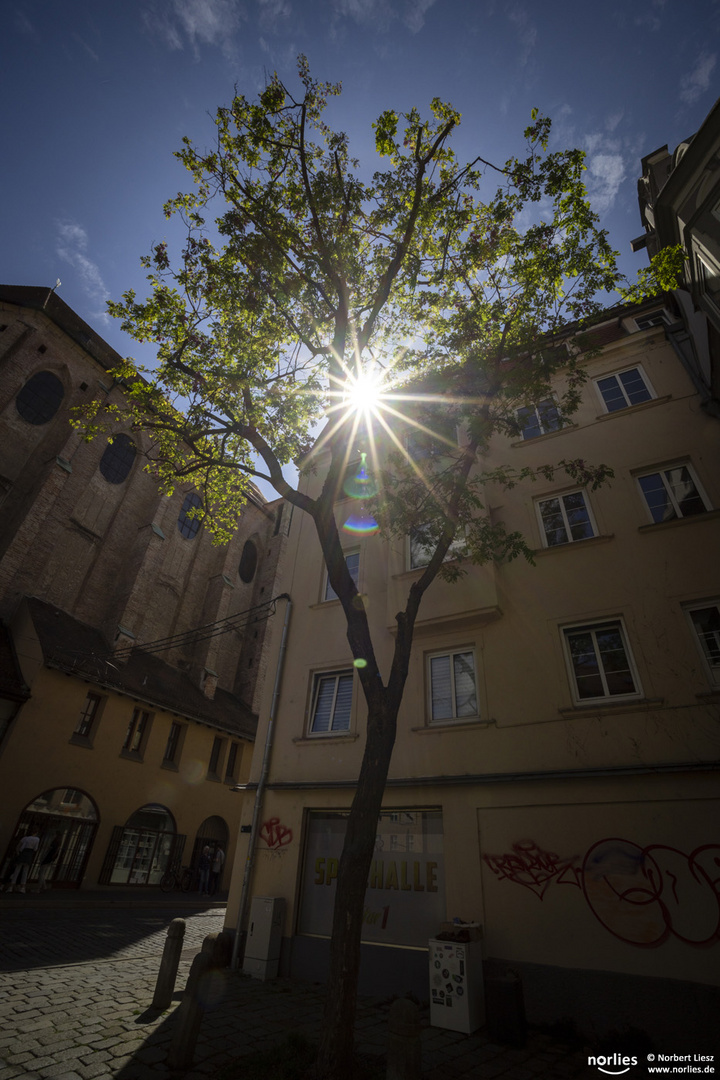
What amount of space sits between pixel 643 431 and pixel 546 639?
5.40 m

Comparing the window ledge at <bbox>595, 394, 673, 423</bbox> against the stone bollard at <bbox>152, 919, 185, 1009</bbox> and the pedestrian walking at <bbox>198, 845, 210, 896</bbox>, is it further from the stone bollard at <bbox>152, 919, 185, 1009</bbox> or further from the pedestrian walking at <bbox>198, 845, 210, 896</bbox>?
the pedestrian walking at <bbox>198, 845, 210, 896</bbox>

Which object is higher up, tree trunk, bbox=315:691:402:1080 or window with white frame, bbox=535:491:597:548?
window with white frame, bbox=535:491:597:548

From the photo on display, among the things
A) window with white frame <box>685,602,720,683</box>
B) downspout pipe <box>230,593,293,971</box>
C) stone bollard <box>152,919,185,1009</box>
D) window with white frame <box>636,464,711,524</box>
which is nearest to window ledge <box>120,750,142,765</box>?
downspout pipe <box>230,593,293,971</box>

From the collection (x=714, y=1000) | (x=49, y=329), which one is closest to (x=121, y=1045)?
(x=714, y=1000)

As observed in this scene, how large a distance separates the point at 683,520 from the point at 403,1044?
903 cm

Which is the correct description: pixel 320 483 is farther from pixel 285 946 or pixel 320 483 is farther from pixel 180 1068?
pixel 180 1068

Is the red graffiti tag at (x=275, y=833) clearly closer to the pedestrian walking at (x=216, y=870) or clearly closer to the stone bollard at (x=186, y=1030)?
the stone bollard at (x=186, y=1030)

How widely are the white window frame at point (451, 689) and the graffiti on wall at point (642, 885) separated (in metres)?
2.46

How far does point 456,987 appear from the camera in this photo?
682cm

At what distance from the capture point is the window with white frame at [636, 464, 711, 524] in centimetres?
962

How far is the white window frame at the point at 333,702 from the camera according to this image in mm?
10953

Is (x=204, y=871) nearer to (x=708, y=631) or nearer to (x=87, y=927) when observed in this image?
(x=87, y=927)

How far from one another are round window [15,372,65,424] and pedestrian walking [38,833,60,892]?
18.6 metres

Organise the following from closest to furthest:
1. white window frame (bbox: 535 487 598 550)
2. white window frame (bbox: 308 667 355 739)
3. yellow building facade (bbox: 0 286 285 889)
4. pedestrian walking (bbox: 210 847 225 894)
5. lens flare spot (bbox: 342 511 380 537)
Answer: white window frame (bbox: 535 487 598 550) → white window frame (bbox: 308 667 355 739) → lens flare spot (bbox: 342 511 380 537) → yellow building facade (bbox: 0 286 285 889) → pedestrian walking (bbox: 210 847 225 894)
